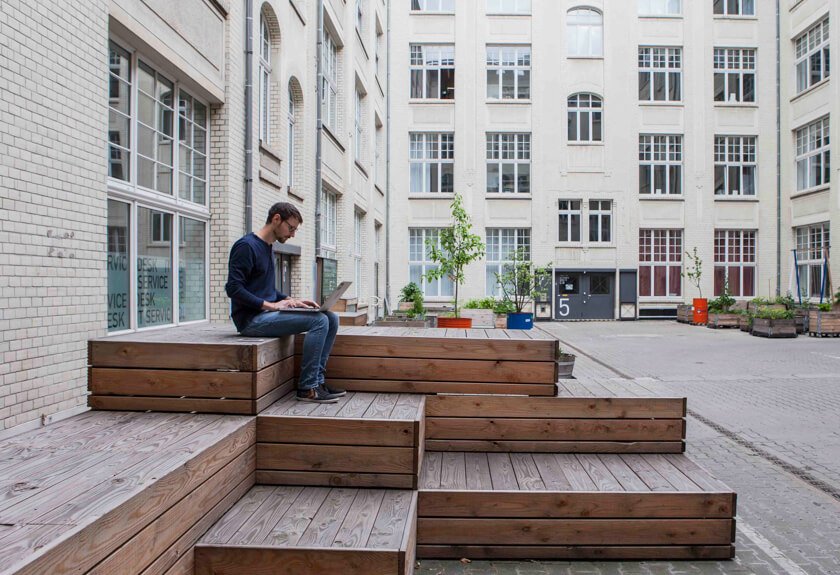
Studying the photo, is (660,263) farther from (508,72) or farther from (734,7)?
(734,7)

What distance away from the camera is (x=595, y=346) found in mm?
17688

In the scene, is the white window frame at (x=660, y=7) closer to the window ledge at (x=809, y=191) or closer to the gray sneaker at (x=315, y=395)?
the window ledge at (x=809, y=191)

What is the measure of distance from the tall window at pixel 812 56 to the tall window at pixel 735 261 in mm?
6450

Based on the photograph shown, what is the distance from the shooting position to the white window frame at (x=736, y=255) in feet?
92.5

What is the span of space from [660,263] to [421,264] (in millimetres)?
10500

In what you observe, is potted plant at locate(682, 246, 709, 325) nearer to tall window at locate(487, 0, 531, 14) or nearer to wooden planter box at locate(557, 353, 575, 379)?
tall window at locate(487, 0, 531, 14)

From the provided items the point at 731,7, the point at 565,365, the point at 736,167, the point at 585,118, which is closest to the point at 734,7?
the point at 731,7

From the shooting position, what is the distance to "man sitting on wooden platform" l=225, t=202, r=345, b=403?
15.7ft

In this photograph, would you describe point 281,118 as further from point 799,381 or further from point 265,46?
point 799,381

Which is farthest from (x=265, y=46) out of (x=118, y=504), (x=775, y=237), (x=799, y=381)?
(x=775, y=237)

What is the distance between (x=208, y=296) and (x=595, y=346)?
39.0ft

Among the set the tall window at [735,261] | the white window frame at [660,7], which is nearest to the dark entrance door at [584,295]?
the tall window at [735,261]

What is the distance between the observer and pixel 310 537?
137 inches

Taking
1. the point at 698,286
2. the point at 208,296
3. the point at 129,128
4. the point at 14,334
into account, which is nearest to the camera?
the point at 14,334
